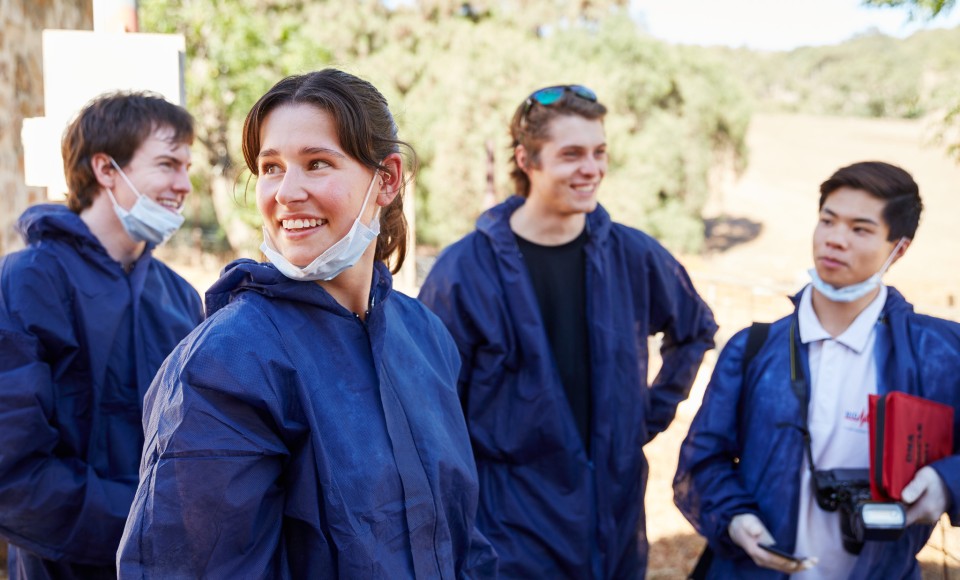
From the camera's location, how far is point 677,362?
379cm

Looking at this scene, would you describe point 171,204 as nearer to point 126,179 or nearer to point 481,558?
point 126,179

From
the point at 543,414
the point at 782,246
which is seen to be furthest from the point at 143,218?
the point at 782,246

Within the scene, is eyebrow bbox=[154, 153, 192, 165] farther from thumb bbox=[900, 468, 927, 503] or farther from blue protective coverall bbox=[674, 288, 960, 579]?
thumb bbox=[900, 468, 927, 503]

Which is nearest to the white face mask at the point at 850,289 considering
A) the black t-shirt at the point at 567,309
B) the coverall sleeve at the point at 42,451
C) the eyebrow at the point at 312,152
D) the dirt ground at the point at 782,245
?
the black t-shirt at the point at 567,309

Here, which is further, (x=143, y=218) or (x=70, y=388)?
(x=143, y=218)

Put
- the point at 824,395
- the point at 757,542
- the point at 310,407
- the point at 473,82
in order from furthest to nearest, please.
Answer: the point at 473,82 → the point at 824,395 → the point at 757,542 → the point at 310,407

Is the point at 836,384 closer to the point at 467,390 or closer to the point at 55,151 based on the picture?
the point at 467,390

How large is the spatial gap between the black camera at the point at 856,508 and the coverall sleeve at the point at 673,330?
102 centimetres

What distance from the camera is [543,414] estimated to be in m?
3.34

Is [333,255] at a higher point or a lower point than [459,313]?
higher

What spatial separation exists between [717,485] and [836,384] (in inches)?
19.2

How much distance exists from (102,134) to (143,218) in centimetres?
30

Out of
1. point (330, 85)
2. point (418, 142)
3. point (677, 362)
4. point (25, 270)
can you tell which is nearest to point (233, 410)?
point (330, 85)

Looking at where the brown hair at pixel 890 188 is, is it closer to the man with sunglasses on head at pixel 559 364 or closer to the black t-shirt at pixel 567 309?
the man with sunglasses on head at pixel 559 364
